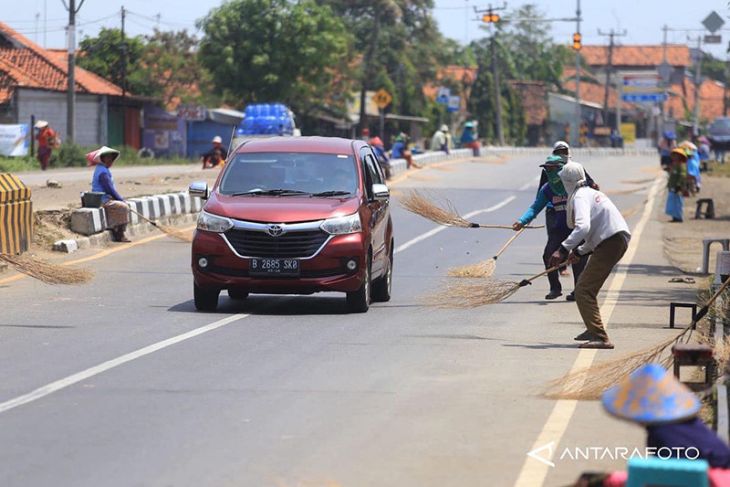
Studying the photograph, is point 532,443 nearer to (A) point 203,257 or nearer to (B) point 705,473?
(B) point 705,473

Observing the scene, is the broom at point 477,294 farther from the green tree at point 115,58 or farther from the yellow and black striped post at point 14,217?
the green tree at point 115,58

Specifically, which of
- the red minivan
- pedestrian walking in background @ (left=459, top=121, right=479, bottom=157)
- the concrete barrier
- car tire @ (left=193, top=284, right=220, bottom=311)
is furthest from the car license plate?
pedestrian walking in background @ (left=459, top=121, right=479, bottom=157)

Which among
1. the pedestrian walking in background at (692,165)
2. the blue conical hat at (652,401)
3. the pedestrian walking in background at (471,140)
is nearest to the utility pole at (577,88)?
the pedestrian walking in background at (471,140)

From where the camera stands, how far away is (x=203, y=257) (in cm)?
1467

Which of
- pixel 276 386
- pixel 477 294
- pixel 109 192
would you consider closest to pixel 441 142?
pixel 109 192

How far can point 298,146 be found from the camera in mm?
15828

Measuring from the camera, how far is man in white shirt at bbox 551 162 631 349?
1205 centimetres

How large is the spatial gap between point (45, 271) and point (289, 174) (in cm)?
274

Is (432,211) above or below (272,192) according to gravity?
below

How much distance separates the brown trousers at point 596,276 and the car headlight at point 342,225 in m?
3.09

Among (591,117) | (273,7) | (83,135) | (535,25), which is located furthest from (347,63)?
(535,25)

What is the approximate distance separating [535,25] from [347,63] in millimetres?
59506

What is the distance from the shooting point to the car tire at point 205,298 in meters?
14.8

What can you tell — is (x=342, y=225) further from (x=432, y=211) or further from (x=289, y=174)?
(x=432, y=211)
